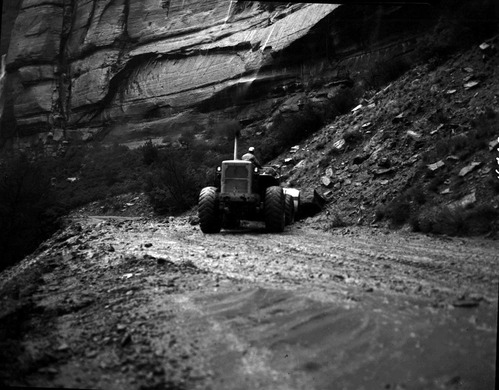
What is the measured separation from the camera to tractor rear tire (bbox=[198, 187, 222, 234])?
358 inches

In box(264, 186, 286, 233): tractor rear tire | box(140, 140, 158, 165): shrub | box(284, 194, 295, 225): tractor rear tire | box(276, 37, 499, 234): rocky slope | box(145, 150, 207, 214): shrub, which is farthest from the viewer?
box(140, 140, 158, 165): shrub

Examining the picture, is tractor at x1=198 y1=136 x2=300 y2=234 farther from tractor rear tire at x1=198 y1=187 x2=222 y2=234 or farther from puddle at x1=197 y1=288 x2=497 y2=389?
puddle at x1=197 y1=288 x2=497 y2=389

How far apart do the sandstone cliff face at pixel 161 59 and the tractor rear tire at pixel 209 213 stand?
1487 cm

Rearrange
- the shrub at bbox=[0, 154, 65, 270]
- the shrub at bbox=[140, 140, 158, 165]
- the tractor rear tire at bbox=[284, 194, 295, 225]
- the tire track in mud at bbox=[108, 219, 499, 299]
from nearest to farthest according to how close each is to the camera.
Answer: the tire track in mud at bbox=[108, 219, 499, 299], the shrub at bbox=[0, 154, 65, 270], the tractor rear tire at bbox=[284, 194, 295, 225], the shrub at bbox=[140, 140, 158, 165]

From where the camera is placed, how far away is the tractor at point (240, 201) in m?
9.05

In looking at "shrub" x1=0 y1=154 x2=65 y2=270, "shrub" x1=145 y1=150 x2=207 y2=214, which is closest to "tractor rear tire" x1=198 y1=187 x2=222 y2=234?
"shrub" x1=0 y1=154 x2=65 y2=270

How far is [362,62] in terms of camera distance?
76.0 feet

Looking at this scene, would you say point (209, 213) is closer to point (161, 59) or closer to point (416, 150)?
point (416, 150)

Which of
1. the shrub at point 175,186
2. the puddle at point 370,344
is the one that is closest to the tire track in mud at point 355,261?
the puddle at point 370,344

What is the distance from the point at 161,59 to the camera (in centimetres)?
2698

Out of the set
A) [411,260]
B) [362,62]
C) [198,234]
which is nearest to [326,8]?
[362,62]

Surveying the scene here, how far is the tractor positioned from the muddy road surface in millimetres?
4145

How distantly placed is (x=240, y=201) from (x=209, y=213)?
664 mm

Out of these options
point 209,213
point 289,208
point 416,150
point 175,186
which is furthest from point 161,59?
point 209,213
